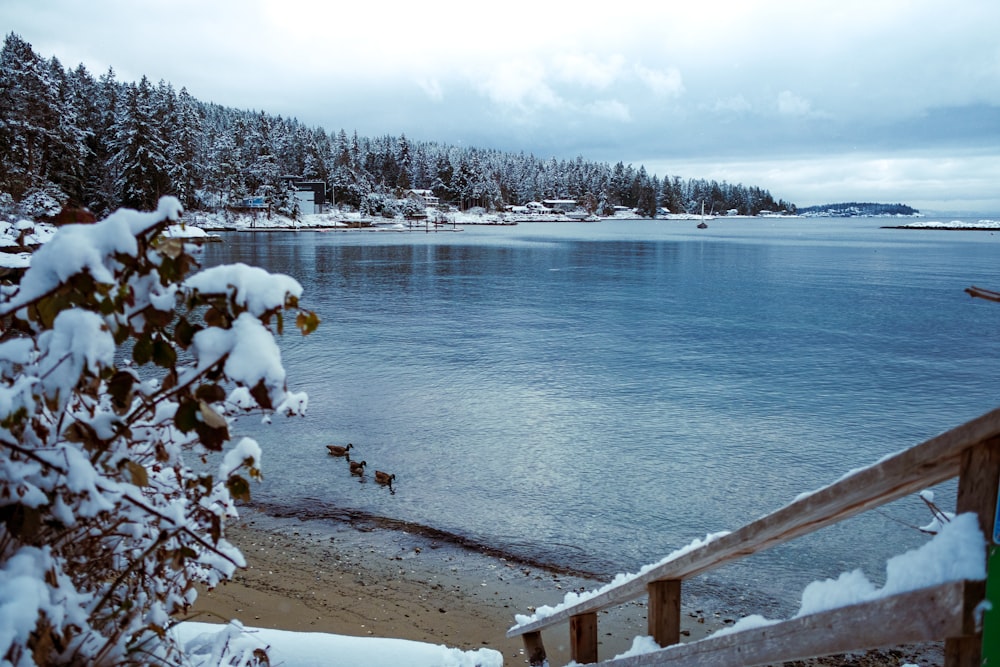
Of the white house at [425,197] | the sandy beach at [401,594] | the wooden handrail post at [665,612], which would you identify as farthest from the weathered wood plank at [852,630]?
the white house at [425,197]

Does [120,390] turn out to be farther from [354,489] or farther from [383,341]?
[383,341]

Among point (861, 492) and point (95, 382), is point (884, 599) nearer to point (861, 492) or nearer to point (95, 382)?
point (861, 492)

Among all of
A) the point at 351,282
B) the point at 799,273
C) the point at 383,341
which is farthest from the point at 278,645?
the point at 799,273

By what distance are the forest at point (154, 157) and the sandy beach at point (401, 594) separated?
4.68 meters

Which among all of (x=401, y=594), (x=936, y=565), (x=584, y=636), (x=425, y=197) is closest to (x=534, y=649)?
(x=584, y=636)

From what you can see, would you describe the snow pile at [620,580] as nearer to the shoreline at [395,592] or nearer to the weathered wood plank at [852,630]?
the weathered wood plank at [852,630]

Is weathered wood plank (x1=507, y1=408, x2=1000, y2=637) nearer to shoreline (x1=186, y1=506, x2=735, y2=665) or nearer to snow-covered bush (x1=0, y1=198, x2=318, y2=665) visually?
snow-covered bush (x1=0, y1=198, x2=318, y2=665)

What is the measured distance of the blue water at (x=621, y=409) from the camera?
10859 millimetres

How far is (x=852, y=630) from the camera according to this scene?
1470 millimetres

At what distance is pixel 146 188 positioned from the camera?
63.7 m

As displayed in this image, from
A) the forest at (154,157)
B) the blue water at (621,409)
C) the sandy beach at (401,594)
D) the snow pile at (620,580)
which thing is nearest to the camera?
the snow pile at (620,580)

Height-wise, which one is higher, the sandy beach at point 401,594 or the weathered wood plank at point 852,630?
the weathered wood plank at point 852,630

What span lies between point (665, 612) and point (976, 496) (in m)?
1.67

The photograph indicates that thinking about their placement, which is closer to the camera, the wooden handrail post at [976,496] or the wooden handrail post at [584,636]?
the wooden handrail post at [976,496]
